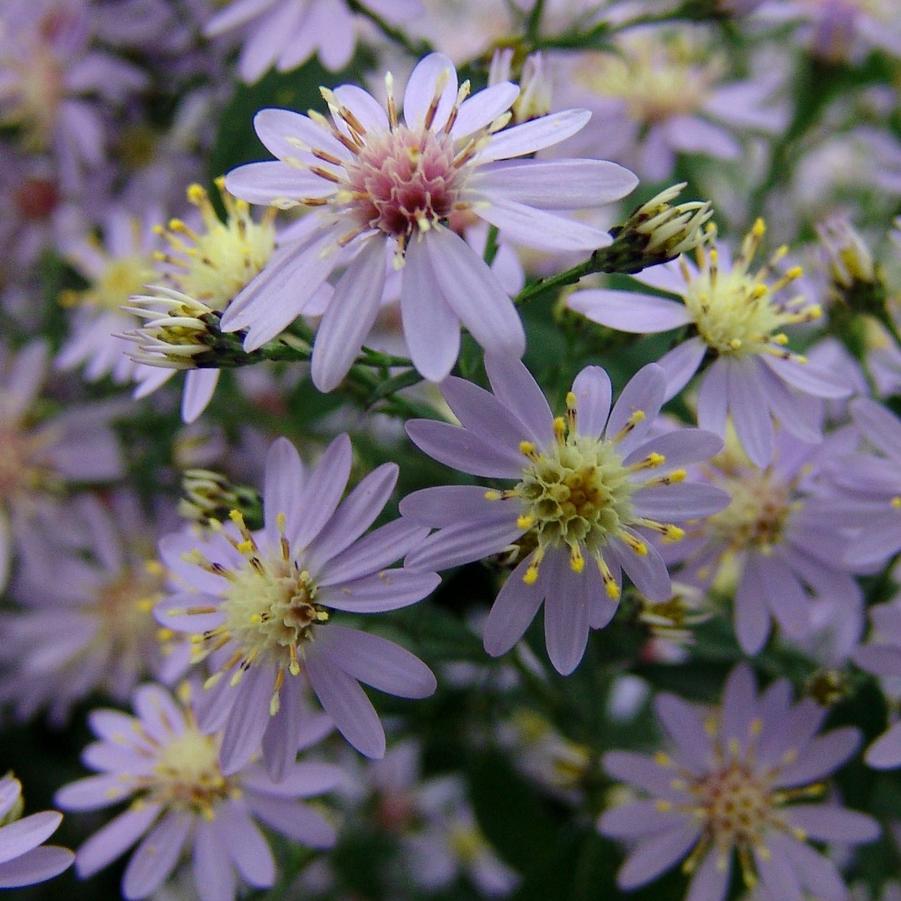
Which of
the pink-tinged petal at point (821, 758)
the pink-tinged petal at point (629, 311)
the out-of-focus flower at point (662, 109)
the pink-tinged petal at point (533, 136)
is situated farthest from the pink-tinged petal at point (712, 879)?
the out-of-focus flower at point (662, 109)

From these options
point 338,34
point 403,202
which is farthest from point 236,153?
point 403,202

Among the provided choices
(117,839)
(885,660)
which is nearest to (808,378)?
(885,660)

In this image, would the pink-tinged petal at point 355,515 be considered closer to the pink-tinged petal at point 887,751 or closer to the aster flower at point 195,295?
the aster flower at point 195,295

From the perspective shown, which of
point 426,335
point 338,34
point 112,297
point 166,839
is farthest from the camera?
point 112,297

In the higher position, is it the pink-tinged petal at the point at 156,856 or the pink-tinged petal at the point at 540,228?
the pink-tinged petal at the point at 540,228

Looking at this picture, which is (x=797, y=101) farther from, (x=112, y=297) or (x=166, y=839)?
(x=166, y=839)

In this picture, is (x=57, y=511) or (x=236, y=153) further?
(x=57, y=511)
